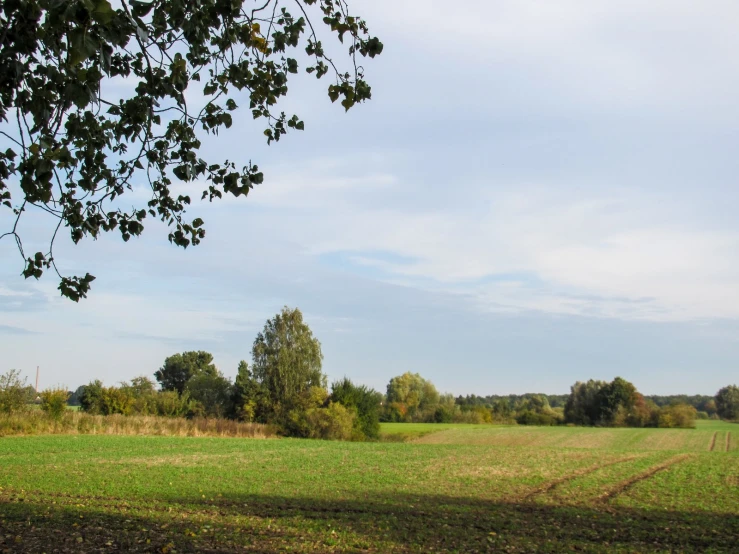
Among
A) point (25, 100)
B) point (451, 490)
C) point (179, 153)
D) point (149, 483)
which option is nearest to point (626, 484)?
point (451, 490)

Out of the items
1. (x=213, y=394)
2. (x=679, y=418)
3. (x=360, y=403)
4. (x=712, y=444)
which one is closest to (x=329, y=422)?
(x=360, y=403)

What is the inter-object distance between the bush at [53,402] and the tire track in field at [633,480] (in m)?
33.7

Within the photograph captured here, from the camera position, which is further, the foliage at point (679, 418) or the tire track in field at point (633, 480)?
the foliage at point (679, 418)

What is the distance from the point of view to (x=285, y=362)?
48562 millimetres

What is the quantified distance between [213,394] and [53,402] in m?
15.3

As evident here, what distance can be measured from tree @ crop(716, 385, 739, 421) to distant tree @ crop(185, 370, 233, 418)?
81.2 meters

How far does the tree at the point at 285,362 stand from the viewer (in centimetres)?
4869

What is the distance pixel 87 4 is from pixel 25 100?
286 cm

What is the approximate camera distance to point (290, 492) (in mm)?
15078

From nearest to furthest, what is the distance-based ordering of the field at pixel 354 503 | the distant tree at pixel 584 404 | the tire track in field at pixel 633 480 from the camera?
the field at pixel 354 503 → the tire track in field at pixel 633 480 → the distant tree at pixel 584 404

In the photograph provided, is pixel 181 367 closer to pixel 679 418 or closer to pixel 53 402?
pixel 53 402

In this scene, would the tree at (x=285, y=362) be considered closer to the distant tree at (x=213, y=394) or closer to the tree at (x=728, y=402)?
the distant tree at (x=213, y=394)

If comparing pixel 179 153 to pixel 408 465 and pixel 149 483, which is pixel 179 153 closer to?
pixel 149 483

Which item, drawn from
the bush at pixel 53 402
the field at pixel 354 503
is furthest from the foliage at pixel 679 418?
the bush at pixel 53 402
